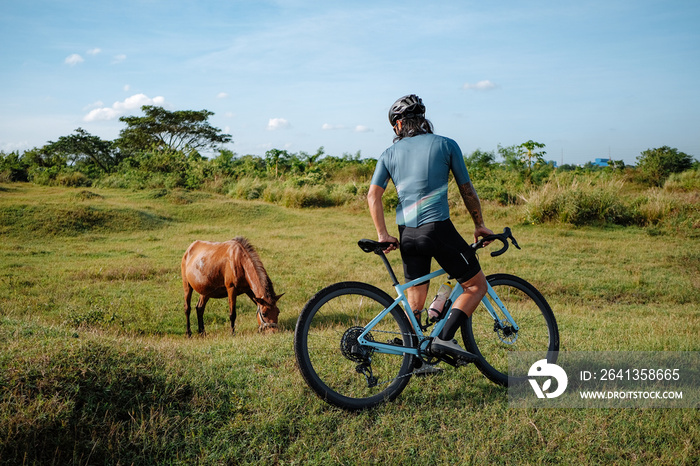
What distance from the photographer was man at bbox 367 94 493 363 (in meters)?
3.41

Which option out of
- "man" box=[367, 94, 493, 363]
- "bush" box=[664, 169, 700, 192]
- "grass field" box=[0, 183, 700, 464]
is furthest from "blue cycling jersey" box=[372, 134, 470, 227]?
"bush" box=[664, 169, 700, 192]

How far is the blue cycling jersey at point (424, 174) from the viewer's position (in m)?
3.43

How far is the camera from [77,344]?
3273mm

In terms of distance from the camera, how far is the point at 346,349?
326 cm

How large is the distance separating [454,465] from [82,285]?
777 cm

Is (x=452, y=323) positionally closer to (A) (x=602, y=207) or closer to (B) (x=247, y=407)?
(B) (x=247, y=407)

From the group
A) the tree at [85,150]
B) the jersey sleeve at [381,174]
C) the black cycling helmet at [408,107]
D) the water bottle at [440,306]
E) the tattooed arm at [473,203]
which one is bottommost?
the water bottle at [440,306]

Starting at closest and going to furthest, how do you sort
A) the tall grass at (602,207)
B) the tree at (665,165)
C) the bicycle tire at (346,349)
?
the bicycle tire at (346,349), the tall grass at (602,207), the tree at (665,165)

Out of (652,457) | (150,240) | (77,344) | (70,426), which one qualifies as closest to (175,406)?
(70,426)

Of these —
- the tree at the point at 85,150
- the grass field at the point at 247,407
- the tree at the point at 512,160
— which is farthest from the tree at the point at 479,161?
the tree at the point at 85,150

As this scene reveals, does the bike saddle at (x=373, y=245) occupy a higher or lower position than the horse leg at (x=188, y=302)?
higher

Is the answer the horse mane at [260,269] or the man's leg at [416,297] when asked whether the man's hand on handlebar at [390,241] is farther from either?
the horse mane at [260,269]

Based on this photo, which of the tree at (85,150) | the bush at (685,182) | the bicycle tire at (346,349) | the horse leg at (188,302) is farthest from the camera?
the tree at (85,150)

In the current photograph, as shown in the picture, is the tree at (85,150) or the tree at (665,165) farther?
the tree at (85,150)
